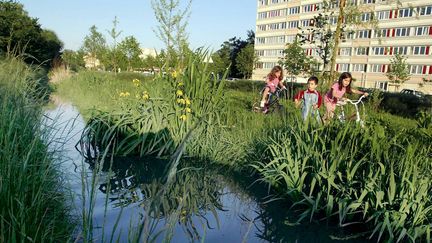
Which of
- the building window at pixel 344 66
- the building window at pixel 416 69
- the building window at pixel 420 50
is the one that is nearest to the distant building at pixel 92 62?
the building window at pixel 344 66

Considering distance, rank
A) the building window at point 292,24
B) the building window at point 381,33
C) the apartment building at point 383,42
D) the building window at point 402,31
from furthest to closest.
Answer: the building window at point 292,24
the building window at point 402,31
the apartment building at point 383,42
the building window at point 381,33

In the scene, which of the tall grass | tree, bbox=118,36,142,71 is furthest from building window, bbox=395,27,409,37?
the tall grass

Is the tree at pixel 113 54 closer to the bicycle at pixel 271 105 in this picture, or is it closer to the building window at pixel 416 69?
the bicycle at pixel 271 105

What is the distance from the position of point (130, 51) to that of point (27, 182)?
3546 cm

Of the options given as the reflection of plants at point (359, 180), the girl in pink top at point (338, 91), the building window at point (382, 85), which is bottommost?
the building window at point (382, 85)

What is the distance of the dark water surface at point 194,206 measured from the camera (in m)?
3.34

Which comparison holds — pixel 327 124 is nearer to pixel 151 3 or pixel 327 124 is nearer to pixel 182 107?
pixel 182 107

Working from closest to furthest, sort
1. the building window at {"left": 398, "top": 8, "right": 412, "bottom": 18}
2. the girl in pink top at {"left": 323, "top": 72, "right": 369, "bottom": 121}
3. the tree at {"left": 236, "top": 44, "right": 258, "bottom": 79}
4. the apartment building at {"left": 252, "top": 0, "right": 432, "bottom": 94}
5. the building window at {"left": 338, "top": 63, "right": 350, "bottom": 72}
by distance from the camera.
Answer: the girl in pink top at {"left": 323, "top": 72, "right": 369, "bottom": 121} → the apartment building at {"left": 252, "top": 0, "right": 432, "bottom": 94} → the building window at {"left": 398, "top": 8, "right": 412, "bottom": 18} → the building window at {"left": 338, "top": 63, "right": 350, "bottom": 72} → the tree at {"left": 236, "top": 44, "right": 258, "bottom": 79}

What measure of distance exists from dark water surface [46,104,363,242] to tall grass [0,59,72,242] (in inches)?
8.6

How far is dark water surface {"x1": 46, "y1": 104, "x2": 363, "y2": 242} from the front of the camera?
3336 millimetres

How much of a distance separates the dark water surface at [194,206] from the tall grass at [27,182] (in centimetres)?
22

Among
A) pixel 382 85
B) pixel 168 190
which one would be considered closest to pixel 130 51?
pixel 168 190

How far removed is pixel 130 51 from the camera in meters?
36.5

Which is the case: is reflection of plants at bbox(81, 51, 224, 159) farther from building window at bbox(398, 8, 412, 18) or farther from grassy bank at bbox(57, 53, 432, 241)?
building window at bbox(398, 8, 412, 18)
